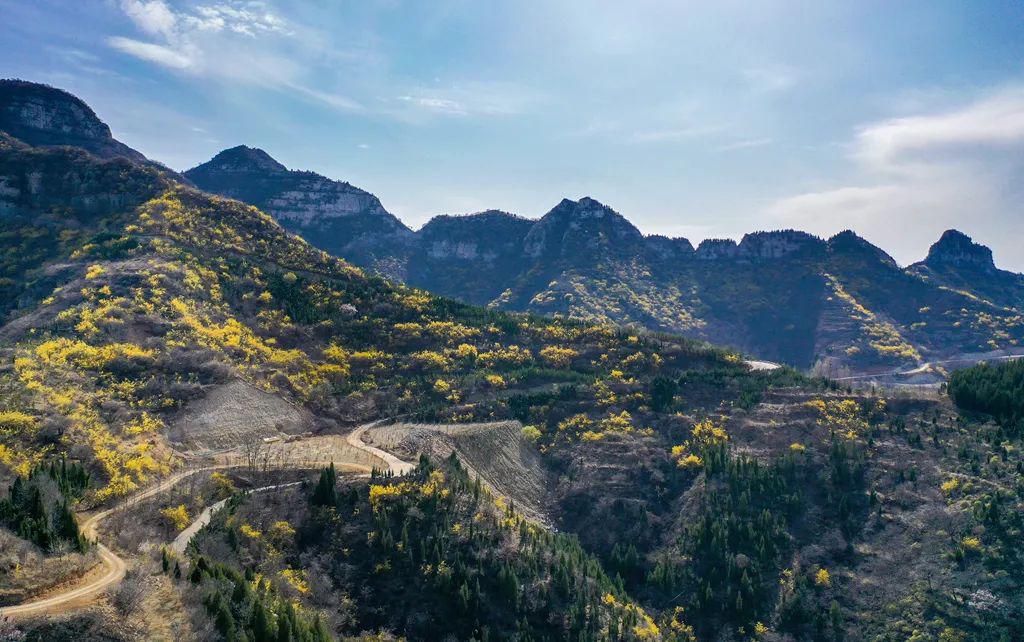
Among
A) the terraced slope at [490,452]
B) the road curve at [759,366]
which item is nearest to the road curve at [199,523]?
the terraced slope at [490,452]

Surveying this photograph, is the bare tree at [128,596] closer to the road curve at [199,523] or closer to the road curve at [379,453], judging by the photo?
the road curve at [199,523]

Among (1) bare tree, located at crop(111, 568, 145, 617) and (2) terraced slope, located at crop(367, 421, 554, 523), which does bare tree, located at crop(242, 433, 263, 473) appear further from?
(1) bare tree, located at crop(111, 568, 145, 617)

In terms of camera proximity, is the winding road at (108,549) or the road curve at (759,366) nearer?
the winding road at (108,549)

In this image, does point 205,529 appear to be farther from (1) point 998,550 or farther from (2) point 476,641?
(1) point 998,550

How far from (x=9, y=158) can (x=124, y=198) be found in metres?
28.0

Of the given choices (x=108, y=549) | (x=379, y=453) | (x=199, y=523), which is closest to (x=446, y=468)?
(x=379, y=453)

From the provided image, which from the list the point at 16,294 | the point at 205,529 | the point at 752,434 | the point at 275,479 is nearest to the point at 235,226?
the point at 16,294

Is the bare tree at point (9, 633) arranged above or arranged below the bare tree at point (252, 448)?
above

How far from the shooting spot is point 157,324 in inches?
3511

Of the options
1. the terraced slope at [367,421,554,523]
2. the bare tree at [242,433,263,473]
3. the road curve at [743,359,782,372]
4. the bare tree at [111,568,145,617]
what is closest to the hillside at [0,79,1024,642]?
the bare tree at [111,568,145,617]

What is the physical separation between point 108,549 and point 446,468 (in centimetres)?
3683

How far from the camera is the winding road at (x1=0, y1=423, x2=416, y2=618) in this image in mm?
32125

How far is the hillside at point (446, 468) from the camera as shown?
53062 millimetres

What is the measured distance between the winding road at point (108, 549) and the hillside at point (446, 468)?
149 centimetres
